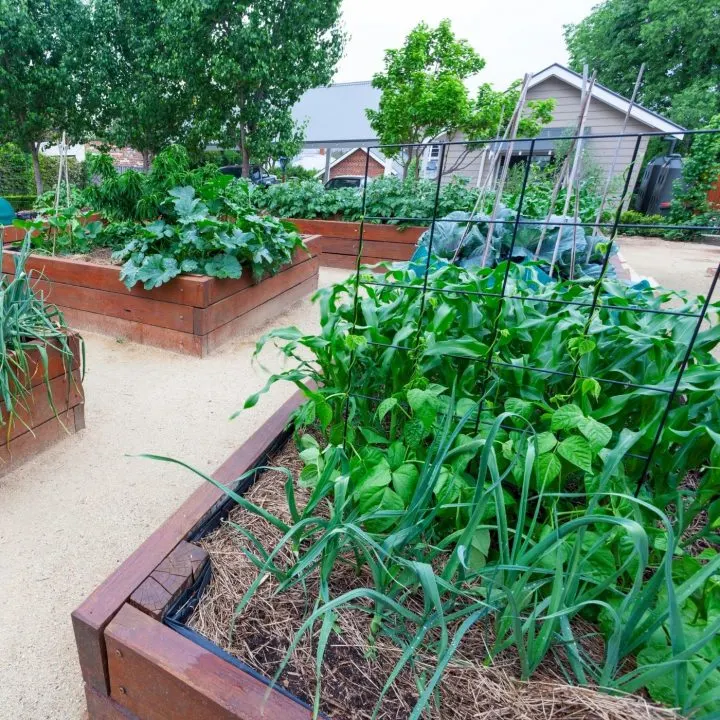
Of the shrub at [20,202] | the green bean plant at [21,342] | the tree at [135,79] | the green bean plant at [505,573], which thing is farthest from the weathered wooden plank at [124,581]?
the tree at [135,79]

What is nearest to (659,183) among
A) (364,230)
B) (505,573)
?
(364,230)

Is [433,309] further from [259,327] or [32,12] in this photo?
[32,12]

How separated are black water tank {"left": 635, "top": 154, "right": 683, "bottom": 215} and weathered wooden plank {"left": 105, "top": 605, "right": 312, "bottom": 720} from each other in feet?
41.7

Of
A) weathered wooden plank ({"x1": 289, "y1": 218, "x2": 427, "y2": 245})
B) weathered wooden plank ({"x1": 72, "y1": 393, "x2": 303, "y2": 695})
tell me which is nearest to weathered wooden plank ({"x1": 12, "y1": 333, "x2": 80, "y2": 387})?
weathered wooden plank ({"x1": 72, "y1": 393, "x2": 303, "y2": 695})

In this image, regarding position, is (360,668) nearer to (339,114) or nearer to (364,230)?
(364,230)

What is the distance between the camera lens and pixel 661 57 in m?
17.2

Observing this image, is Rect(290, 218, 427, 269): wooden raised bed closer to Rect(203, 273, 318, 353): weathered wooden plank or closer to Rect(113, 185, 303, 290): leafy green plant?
Rect(203, 273, 318, 353): weathered wooden plank

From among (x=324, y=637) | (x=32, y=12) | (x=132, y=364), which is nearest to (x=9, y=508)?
(x=132, y=364)

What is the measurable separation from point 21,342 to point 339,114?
15.3m

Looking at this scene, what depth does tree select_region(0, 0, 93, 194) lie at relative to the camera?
9.23 meters

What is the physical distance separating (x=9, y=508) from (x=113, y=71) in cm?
1244

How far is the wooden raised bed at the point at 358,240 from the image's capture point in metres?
4.81

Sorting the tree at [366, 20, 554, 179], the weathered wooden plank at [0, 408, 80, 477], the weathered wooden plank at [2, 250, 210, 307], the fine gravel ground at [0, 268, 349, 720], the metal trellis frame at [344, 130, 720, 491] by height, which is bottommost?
the fine gravel ground at [0, 268, 349, 720]

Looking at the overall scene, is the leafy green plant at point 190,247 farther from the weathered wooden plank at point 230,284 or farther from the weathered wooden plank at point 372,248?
the weathered wooden plank at point 372,248
